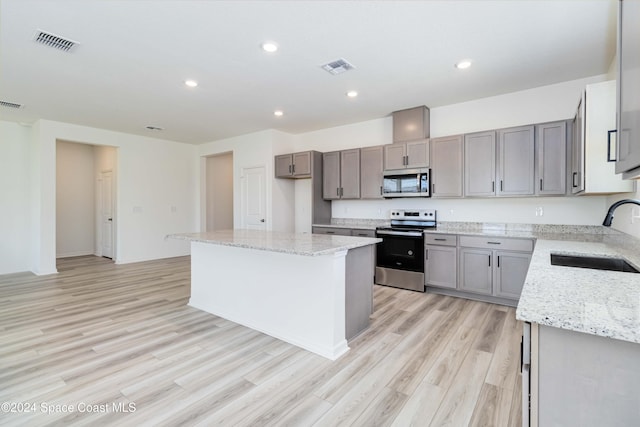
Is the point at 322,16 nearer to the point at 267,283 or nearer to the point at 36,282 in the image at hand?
the point at 267,283

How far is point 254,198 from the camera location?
20.8ft

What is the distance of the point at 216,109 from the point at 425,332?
4.22 metres

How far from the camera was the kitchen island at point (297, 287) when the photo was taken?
2539mm

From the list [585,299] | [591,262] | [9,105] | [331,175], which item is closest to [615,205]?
[591,262]

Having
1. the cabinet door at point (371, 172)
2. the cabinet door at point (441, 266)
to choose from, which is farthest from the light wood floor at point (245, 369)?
the cabinet door at point (371, 172)

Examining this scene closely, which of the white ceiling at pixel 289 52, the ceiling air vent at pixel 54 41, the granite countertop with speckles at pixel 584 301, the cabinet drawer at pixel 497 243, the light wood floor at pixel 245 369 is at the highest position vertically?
the white ceiling at pixel 289 52

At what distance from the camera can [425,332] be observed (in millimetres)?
2965

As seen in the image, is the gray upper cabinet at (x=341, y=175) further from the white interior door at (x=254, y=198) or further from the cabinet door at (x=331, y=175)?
the white interior door at (x=254, y=198)

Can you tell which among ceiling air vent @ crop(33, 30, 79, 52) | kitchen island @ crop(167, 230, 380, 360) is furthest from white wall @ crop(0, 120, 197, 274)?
kitchen island @ crop(167, 230, 380, 360)

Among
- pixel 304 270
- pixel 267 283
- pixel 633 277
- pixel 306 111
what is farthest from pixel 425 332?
pixel 306 111

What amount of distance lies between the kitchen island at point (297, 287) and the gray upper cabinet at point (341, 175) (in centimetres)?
232

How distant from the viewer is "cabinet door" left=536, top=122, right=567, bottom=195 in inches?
138

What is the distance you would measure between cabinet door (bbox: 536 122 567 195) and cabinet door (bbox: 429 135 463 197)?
0.89 metres

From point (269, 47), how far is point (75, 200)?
7.30 m
